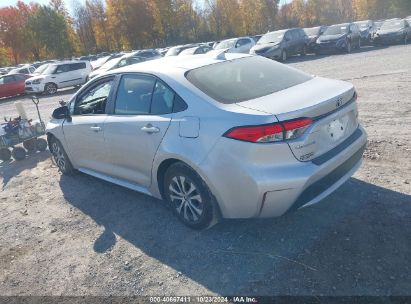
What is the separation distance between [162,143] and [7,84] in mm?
20675

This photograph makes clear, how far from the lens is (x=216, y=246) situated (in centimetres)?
368

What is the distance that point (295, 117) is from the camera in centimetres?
313

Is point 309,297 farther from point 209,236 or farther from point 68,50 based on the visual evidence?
point 68,50

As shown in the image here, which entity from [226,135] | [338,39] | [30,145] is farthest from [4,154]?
[338,39]

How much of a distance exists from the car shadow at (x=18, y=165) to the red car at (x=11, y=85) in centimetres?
1536

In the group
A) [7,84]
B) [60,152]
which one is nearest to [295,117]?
[60,152]

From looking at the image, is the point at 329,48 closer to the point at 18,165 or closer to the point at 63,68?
the point at 63,68

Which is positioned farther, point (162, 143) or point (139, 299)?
point (162, 143)

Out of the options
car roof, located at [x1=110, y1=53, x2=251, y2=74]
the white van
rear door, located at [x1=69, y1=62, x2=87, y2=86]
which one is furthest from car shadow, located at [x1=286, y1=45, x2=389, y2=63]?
car roof, located at [x1=110, y1=53, x2=251, y2=74]

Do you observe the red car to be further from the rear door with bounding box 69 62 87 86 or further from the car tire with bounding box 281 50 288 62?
the car tire with bounding box 281 50 288 62

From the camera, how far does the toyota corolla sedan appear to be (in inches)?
124

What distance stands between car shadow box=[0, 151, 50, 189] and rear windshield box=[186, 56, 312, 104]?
437 centimetres

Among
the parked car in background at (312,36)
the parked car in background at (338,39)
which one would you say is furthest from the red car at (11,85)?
the parked car in background at (338,39)

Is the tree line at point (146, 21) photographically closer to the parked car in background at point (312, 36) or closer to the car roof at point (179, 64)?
the parked car in background at point (312, 36)
